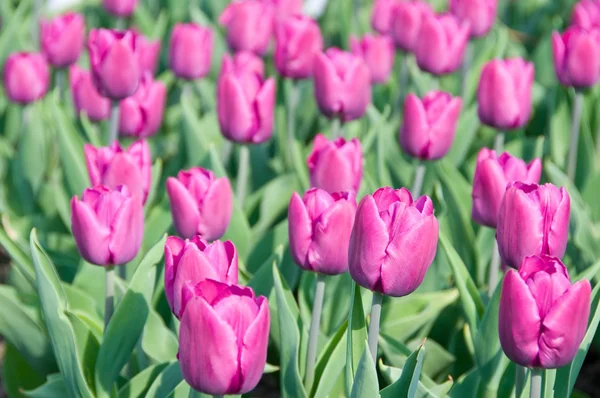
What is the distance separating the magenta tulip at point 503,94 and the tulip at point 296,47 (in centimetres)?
47

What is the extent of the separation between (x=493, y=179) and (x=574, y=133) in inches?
31.2

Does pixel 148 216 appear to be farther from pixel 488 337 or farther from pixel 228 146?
pixel 488 337

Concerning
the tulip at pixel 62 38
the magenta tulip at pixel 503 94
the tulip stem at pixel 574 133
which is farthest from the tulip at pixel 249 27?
the tulip stem at pixel 574 133

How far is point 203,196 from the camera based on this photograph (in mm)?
1550

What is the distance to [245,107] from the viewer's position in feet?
6.32

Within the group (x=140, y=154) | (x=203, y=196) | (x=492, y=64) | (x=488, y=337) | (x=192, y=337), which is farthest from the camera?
(x=492, y=64)

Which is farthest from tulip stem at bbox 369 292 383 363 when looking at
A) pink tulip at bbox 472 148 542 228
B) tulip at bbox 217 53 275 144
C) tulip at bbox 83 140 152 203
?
tulip at bbox 217 53 275 144

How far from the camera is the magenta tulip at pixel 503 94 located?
6.52 feet

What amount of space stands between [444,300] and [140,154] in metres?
0.64

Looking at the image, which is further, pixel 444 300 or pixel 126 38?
pixel 126 38

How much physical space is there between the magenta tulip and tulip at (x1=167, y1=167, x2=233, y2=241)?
2.39 feet

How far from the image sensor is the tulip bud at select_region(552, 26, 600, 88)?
2.10m

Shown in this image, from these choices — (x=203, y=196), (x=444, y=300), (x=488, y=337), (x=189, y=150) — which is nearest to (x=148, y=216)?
(x=189, y=150)

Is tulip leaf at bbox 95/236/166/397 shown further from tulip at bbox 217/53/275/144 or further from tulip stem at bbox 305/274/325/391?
tulip at bbox 217/53/275/144
